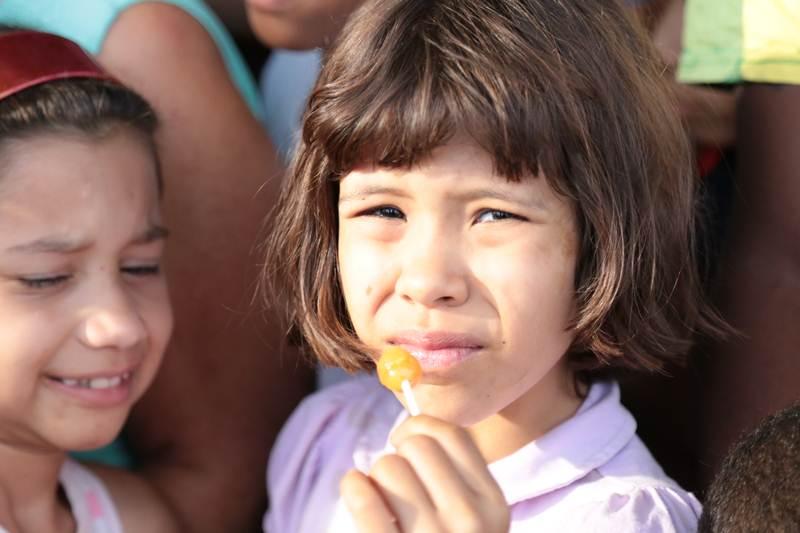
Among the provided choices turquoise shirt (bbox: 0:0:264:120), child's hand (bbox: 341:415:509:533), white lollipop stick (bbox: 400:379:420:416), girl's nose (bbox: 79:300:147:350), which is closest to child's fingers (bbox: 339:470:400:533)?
child's hand (bbox: 341:415:509:533)

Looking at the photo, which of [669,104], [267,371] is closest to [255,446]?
[267,371]

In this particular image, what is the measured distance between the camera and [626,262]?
5.10 feet

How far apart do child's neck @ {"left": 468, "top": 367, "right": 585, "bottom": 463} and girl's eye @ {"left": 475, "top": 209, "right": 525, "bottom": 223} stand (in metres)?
0.30

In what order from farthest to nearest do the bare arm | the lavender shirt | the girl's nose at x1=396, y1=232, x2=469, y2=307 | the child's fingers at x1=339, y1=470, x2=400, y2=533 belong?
the bare arm, the lavender shirt, the girl's nose at x1=396, y1=232, x2=469, y2=307, the child's fingers at x1=339, y1=470, x2=400, y2=533

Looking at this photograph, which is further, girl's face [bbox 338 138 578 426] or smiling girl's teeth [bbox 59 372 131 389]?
smiling girl's teeth [bbox 59 372 131 389]

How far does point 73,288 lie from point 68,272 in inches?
1.0

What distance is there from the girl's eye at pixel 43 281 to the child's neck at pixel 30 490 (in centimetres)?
26

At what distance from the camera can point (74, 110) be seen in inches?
69.9

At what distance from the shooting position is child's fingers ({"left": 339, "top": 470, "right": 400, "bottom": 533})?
3.92 feet

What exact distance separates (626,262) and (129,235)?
736mm

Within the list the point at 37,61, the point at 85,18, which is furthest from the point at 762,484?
the point at 85,18

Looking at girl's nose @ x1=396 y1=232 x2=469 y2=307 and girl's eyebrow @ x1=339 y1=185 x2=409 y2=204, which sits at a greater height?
girl's eyebrow @ x1=339 y1=185 x2=409 y2=204

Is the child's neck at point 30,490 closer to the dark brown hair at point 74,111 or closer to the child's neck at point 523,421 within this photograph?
the dark brown hair at point 74,111

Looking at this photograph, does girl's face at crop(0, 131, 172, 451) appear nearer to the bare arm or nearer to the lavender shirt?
the bare arm
